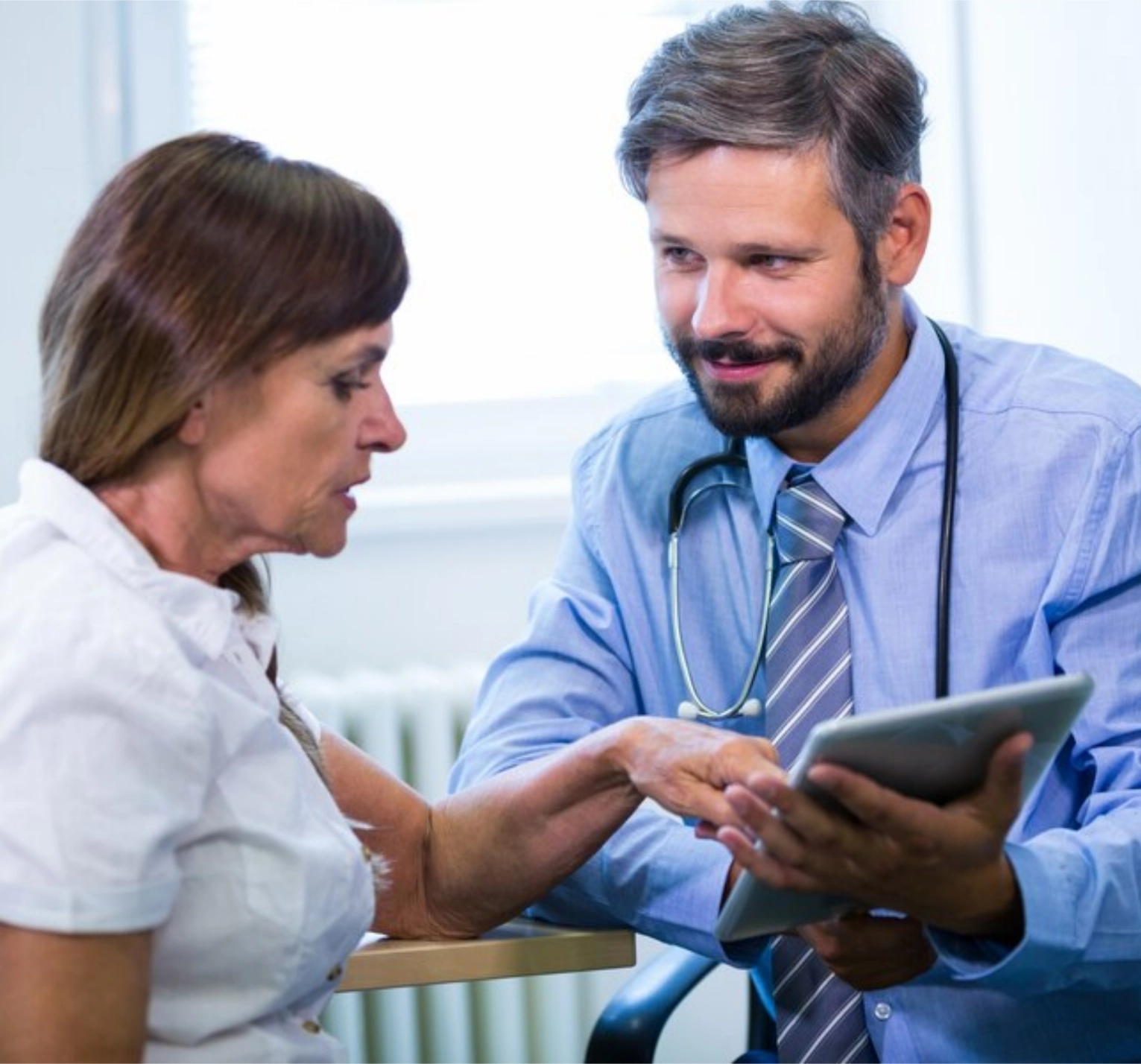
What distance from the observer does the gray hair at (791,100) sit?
155cm

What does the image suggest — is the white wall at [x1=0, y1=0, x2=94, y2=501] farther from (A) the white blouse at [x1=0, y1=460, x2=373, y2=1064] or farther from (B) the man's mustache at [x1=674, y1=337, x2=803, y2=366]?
(A) the white blouse at [x1=0, y1=460, x2=373, y2=1064]

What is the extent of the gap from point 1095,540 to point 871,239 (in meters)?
0.35

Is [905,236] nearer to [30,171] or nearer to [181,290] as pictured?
[181,290]

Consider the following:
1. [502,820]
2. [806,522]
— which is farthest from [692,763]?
[806,522]

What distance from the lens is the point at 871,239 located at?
161cm

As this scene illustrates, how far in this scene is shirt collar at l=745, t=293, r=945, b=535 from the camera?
155cm

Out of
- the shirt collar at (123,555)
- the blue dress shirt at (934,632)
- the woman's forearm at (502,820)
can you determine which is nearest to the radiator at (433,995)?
the blue dress shirt at (934,632)

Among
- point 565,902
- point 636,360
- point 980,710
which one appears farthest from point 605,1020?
point 636,360

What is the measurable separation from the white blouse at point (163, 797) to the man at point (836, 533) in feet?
1.25

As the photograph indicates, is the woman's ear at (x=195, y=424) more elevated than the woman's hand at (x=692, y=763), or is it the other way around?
the woman's ear at (x=195, y=424)

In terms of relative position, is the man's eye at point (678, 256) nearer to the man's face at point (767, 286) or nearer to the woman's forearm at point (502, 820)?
the man's face at point (767, 286)

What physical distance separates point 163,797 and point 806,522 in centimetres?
70

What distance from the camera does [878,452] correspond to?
5.11 ft

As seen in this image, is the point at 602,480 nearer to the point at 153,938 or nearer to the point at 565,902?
the point at 565,902
